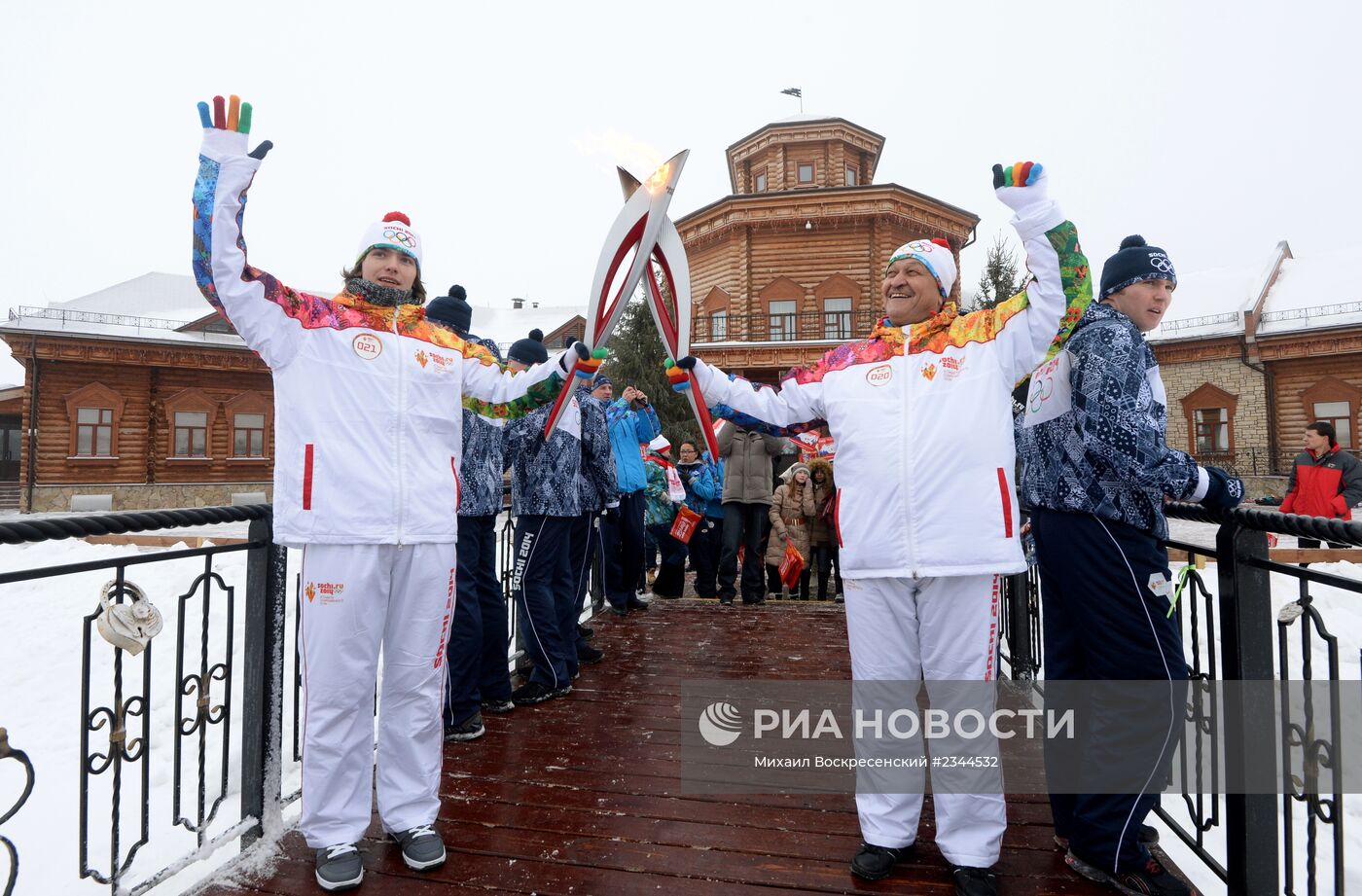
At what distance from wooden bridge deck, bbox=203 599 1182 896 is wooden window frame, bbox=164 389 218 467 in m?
22.3

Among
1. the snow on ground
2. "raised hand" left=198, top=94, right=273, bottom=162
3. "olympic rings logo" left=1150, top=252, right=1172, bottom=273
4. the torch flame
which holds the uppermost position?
the torch flame

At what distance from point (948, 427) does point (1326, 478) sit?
8.64 meters

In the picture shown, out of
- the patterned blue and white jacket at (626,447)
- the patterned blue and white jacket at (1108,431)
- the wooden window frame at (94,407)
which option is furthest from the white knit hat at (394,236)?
the wooden window frame at (94,407)

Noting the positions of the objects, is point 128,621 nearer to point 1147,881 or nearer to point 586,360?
point 586,360

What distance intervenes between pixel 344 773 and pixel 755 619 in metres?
3.96

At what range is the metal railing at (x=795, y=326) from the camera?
2102 centimetres

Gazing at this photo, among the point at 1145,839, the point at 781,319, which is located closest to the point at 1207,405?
the point at 781,319

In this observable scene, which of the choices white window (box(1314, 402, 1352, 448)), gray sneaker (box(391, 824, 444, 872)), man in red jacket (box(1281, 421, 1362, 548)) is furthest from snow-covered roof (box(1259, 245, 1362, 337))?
gray sneaker (box(391, 824, 444, 872))

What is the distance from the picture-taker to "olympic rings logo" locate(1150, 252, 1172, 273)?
2.13 metres

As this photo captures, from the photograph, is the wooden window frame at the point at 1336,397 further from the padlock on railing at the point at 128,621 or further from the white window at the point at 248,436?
the white window at the point at 248,436

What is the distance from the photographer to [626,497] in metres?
5.52

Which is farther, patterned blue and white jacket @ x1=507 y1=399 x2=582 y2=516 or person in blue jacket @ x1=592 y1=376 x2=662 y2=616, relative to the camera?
person in blue jacket @ x1=592 y1=376 x2=662 y2=616

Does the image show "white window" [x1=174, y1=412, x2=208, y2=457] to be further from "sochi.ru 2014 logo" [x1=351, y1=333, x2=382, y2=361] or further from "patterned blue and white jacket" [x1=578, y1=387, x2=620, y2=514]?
"sochi.ru 2014 logo" [x1=351, y1=333, x2=382, y2=361]

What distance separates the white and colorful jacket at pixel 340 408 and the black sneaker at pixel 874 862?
5.32 ft
